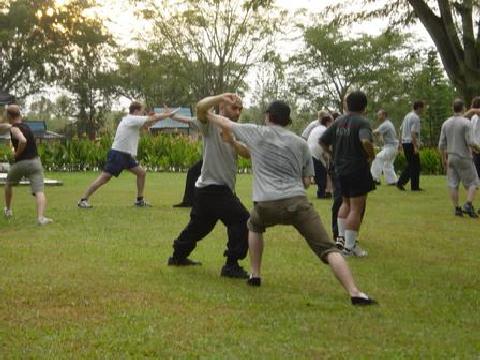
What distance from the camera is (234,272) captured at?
7.12 metres

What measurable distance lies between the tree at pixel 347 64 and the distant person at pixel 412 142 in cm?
3899

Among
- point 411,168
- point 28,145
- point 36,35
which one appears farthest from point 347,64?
point 28,145

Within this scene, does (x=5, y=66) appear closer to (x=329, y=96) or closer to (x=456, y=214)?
A: (x=329, y=96)

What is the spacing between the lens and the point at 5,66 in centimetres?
5409

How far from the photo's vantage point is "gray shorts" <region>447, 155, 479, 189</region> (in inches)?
474

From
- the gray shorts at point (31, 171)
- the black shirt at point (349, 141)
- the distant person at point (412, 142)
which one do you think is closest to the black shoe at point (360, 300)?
the black shirt at point (349, 141)

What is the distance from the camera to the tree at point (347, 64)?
5672cm

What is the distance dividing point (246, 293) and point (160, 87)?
60.4m

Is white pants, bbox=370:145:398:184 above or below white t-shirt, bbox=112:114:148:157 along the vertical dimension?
below

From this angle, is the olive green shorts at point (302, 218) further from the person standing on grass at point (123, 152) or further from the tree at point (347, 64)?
the tree at point (347, 64)

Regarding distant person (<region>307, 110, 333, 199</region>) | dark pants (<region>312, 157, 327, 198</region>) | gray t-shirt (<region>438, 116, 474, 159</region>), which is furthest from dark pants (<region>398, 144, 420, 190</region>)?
gray t-shirt (<region>438, 116, 474, 159</region>)

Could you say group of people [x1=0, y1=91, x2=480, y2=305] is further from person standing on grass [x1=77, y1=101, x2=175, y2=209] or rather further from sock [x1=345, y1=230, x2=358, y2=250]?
person standing on grass [x1=77, y1=101, x2=175, y2=209]

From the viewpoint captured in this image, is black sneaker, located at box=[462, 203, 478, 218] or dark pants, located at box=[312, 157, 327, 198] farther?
dark pants, located at box=[312, 157, 327, 198]

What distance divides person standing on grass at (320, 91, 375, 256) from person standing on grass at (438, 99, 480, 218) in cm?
426
